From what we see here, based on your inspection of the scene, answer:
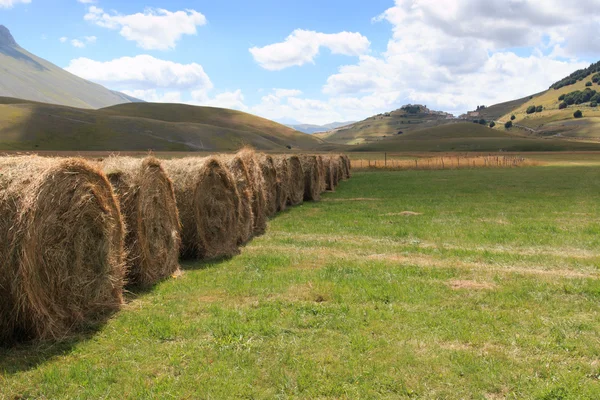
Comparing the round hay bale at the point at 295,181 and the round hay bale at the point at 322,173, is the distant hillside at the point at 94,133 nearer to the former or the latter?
the round hay bale at the point at 322,173

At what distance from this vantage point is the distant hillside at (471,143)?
99.4m

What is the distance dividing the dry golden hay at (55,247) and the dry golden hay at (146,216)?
986 millimetres

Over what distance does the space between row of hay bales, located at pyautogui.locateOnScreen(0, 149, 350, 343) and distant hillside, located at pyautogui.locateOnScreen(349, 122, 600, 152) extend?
10138 centimetres

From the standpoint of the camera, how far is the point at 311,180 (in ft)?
71.5

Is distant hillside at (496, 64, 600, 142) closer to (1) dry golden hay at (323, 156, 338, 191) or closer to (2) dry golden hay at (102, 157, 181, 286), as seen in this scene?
(1) dry golden hay at (323, 156, 338, 191)

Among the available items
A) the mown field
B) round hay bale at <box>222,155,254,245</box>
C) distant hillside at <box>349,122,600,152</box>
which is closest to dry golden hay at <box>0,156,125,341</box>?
the mown field

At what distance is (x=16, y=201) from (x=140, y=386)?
2.70m

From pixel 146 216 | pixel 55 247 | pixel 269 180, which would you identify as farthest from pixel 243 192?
pixel 55 247

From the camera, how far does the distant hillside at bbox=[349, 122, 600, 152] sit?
99.4 m

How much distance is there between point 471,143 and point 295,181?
106250 millimetres

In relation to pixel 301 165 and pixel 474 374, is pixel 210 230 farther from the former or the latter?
pixel 301 165

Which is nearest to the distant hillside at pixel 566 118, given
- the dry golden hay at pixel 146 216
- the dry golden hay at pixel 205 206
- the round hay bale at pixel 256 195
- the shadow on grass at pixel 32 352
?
the round hay bale at pixel 256 195

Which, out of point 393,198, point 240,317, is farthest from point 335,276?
point 393,198

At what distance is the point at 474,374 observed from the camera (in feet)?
15.1
